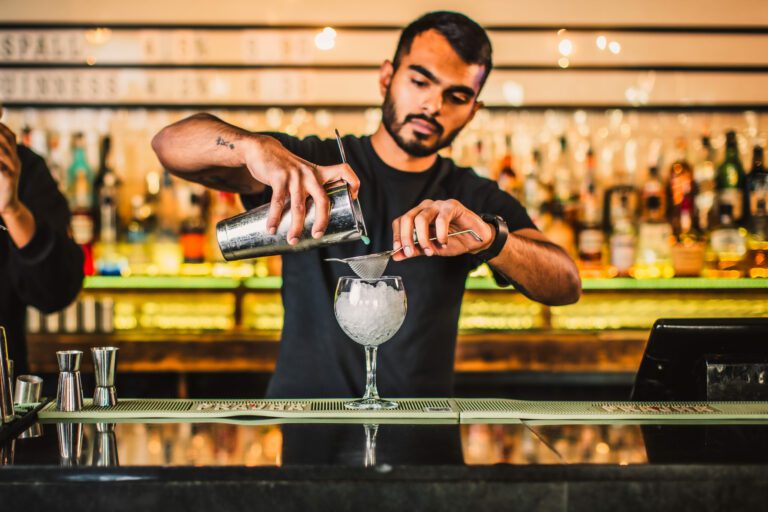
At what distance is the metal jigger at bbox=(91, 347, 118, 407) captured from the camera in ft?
4.11

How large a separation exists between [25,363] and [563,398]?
5.99 ft

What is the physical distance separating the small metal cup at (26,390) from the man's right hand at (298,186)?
1.47ft

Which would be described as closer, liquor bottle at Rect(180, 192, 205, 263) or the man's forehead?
the man's forehead

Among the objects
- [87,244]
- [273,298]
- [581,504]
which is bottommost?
[581,504]

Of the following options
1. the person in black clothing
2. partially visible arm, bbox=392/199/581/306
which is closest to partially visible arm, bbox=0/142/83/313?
the person in black clothing

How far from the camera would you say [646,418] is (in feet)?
4.00

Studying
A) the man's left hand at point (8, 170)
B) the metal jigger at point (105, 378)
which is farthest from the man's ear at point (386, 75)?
the metal jigger at point (105, 378)

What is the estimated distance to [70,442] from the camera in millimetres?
1030

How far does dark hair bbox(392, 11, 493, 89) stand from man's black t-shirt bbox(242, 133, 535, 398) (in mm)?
269

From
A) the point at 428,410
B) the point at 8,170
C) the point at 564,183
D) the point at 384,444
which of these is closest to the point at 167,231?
the point at 8,170

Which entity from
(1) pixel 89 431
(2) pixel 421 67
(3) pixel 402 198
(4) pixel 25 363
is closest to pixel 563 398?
(3) pixel 402 198

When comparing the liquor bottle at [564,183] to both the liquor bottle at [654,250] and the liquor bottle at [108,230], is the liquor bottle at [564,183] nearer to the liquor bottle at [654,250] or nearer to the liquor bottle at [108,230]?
the liquor bottle at [654,250]

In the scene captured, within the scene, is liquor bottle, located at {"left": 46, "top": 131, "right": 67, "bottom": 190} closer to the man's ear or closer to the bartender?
the bartender

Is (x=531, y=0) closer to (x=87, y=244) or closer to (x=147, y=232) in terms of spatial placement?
(x=147, y=232)
